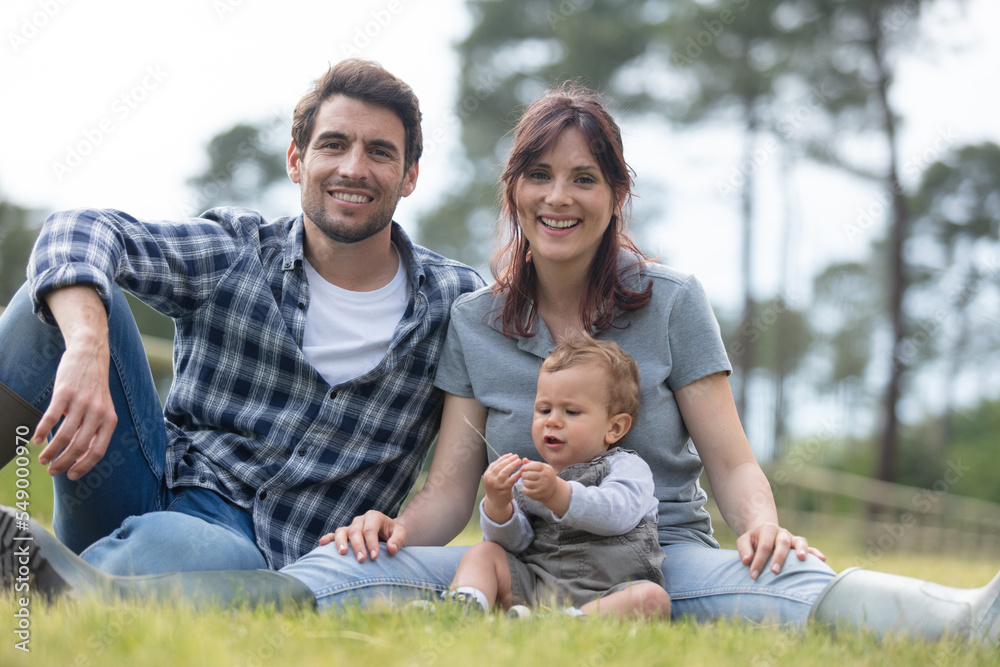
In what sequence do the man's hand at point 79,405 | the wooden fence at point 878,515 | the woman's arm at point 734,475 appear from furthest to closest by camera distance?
1. the wooden fence at point 878,515
2. the woman's arm at point 734,475
3. the man's hand at point 79,405

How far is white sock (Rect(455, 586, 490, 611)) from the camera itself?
2.25 m

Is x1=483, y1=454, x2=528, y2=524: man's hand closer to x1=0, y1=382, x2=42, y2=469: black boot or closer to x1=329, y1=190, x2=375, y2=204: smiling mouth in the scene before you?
x1=329, y1=190, x2=375, y2=204: smiling mouth

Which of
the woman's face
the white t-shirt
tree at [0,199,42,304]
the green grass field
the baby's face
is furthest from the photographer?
tree at [0,199,42,304]

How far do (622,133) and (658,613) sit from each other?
61.2 inches

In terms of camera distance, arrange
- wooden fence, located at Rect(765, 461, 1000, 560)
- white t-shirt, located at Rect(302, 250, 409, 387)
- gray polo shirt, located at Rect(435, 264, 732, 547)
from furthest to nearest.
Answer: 1. wooden fence, located at Rect(765, 461, 1000, 560)
2. white t-shirt, located at Rect(302, 250, 409, 387)
3. gray polo shirt, located at Rect(435, 264, 732, 547)

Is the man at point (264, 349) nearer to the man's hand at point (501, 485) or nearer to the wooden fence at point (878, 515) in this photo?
the man's hand at point (501, 485)

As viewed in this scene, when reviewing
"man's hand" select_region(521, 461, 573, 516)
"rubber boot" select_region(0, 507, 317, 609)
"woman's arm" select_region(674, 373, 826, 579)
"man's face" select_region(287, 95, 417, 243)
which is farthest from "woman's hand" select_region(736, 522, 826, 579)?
"man's face" select_region(287, 95, 417, 243)

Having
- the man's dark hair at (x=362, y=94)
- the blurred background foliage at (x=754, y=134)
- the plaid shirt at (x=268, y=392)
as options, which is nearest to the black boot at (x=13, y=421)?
the plaid shirt at (x=268, y=392)

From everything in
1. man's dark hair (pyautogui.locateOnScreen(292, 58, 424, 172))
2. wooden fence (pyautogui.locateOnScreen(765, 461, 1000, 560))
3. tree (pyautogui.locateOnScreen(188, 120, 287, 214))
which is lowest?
wooden fence (pyautogui.locateOnScreen(765, 461, 1000, 560))

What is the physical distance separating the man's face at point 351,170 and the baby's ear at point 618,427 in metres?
1.14

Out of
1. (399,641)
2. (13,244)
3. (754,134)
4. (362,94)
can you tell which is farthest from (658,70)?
(399,641)

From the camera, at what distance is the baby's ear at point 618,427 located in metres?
2.55

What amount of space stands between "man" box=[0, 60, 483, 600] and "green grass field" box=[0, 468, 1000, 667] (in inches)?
25.7

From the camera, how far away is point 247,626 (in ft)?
6.07
